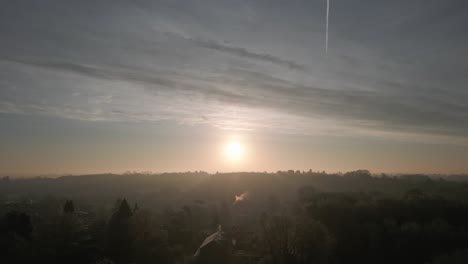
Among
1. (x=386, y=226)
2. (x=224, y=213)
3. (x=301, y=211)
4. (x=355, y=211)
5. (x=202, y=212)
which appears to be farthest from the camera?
(x=224, y=213)

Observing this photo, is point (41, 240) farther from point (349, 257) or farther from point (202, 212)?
point (202, 212)

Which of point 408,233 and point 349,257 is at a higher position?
point 408,233

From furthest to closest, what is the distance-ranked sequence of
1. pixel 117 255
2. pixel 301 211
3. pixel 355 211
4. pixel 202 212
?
pixel 202 212, pixel 301 211, pixel 355 211, pixel 117 255

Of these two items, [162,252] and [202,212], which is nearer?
[162,252]

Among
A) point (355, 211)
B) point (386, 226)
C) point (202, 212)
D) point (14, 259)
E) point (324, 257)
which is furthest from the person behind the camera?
point (202, 212)

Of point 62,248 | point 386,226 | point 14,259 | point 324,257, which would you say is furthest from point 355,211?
point 14,259

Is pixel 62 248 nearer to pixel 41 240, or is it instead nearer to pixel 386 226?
pixel 41 240

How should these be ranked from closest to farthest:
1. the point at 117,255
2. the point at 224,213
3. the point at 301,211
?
1. the point at 117,255
2. the point at 301,211
3. the point at 224,213

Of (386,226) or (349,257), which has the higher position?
(386,226)

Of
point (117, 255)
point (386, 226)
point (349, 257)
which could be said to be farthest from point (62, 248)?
point (386, 226)
